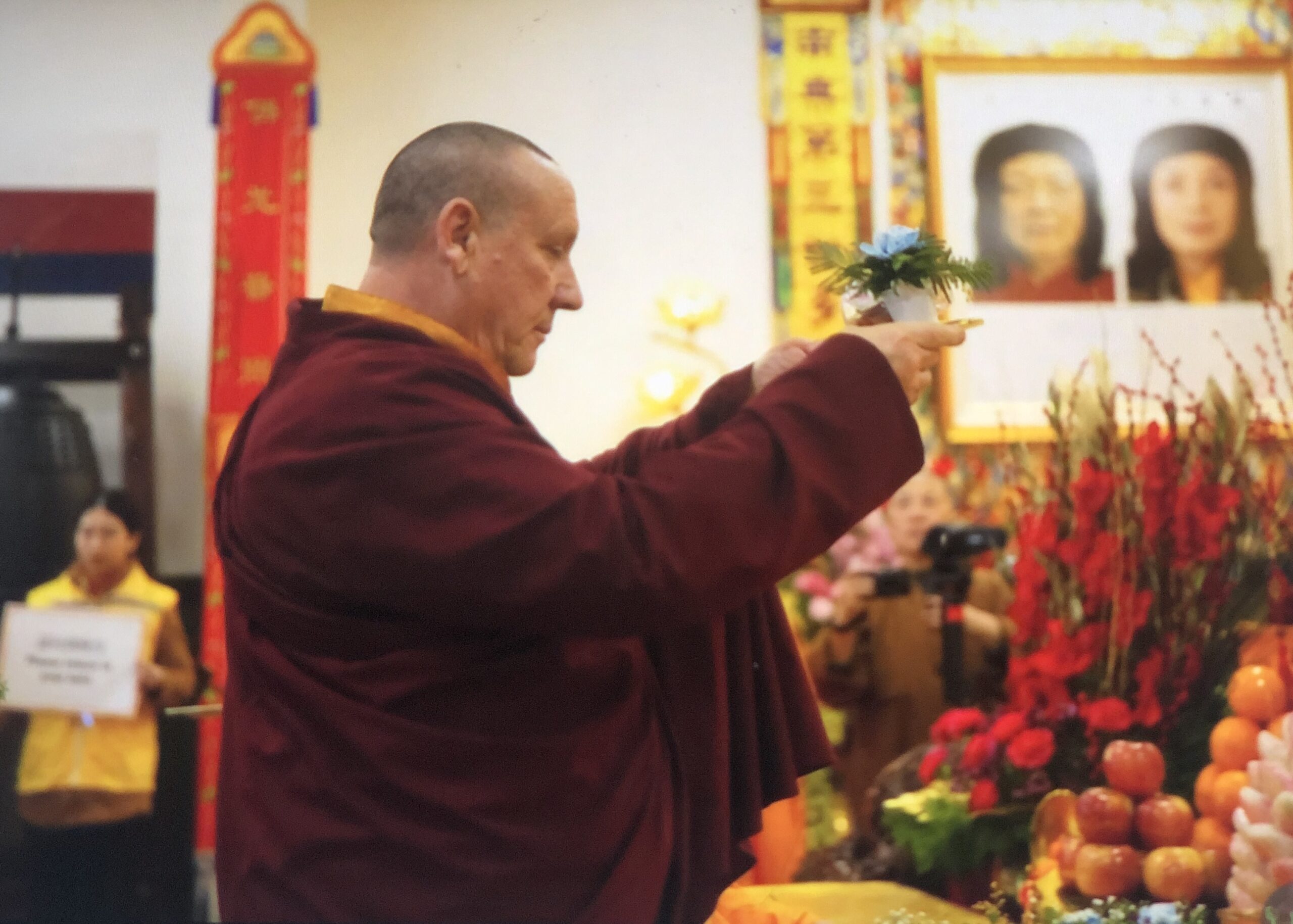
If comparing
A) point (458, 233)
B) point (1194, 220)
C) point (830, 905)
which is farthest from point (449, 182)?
point (1194, 220)

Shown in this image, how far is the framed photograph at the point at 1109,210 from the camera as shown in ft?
11.3

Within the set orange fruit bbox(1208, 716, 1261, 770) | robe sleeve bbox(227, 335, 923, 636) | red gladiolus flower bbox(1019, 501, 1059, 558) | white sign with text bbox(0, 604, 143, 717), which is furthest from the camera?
white sign with text bbox(0, 604, 143, 717)

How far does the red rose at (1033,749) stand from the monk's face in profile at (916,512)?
129 cm

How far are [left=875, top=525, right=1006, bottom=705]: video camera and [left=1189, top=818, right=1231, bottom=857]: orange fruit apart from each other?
0.62m

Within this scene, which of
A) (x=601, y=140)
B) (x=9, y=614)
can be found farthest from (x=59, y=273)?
(x=601, y=140)

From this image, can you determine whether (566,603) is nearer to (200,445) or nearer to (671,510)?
(671,510)

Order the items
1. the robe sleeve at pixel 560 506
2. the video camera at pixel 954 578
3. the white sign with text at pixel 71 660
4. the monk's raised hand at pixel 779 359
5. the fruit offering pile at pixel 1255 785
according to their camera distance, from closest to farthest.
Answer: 1. the robe sleeve at pixel 560 506
2. the monk's raised hand at pixel 779 359
3. the fruit offering pile at pixel 1255 785
4. the video camera at pixel 954 578
5. the white sign with text at pixel 71 660

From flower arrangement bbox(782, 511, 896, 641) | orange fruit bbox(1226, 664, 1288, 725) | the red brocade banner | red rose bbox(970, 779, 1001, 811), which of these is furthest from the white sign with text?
orange fruit bbox(1226, 664, 1288, 725)

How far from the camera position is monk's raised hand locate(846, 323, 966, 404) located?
3.11 feet

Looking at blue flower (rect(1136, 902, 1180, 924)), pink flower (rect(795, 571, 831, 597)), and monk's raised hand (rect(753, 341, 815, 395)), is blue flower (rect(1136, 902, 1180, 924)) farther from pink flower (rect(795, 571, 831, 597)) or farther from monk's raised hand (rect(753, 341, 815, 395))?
pink flower (rect(795, 571, 831, 597))

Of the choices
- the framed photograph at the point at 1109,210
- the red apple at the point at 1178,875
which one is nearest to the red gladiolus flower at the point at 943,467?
the framed photograph at the point at 1109,210

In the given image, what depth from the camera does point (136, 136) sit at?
3.37 metres

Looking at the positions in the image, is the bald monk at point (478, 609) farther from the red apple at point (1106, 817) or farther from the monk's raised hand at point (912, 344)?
the red apple at point (1106, 817)

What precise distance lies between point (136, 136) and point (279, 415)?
2789mm
